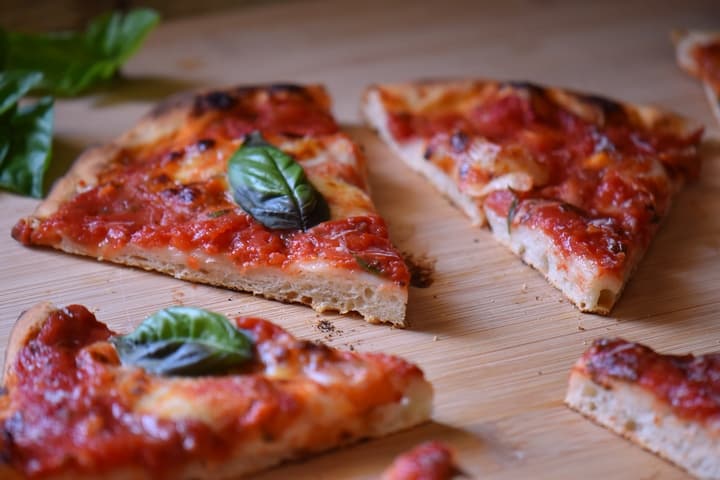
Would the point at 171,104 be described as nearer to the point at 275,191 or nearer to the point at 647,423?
the point at 275,191

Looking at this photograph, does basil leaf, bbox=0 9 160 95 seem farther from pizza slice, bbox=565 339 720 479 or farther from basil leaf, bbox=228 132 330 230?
pizza slice, bbox=565 339 720 479

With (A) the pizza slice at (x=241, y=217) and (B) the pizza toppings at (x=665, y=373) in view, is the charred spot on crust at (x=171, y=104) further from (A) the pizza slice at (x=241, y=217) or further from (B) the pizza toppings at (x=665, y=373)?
(B) the pizza toppings at (x=665, y=373)

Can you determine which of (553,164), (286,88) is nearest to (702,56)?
(553,164)

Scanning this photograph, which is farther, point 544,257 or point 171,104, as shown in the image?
point 171,104

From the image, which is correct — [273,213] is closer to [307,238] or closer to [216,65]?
[307,238]

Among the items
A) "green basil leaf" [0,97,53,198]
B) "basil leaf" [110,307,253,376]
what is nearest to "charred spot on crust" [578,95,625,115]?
"basil leaf" [110,307,253,376]
